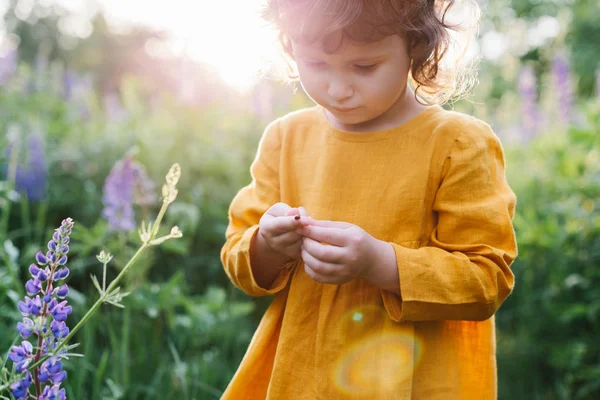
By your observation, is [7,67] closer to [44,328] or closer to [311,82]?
[311,82]

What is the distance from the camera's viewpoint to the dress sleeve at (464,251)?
139 cm

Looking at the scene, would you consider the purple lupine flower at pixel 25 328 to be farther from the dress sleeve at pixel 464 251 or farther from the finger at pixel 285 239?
the dress sleeve at pixel 464 251

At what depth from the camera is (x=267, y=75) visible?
1.96 meters

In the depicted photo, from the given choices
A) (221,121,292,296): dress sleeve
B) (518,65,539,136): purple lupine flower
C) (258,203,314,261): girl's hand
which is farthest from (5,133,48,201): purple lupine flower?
(518,65,539,136): purple lupine flower

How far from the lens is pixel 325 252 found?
4.34 ft

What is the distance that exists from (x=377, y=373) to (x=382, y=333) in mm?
91

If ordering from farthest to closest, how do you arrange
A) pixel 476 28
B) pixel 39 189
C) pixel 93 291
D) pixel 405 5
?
pixel 39 189, pixel 93 291, pixel 476 28, pixel 405 5

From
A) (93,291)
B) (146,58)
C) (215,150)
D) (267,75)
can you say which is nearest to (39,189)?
(93,291)

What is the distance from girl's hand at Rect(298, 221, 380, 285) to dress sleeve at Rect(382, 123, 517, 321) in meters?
0.09

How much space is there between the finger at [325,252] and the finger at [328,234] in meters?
0.01

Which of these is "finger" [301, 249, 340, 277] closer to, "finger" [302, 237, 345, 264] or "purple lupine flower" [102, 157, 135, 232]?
"finger" [302, 237, 345, 264]

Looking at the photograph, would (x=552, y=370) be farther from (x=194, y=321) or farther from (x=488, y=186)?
(x=488, y=186)

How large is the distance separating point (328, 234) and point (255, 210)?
14.3 inches

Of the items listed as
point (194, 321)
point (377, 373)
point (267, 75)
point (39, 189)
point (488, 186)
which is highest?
point (267, 75)
